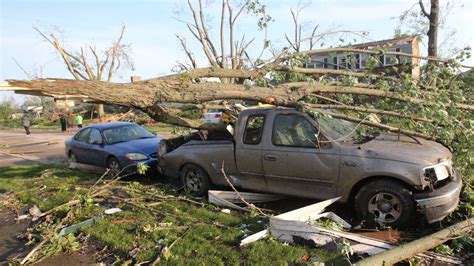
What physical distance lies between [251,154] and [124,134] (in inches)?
212

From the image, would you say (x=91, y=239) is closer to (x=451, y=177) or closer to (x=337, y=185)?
(x=337, y=185)

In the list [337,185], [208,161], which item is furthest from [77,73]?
[337,185]

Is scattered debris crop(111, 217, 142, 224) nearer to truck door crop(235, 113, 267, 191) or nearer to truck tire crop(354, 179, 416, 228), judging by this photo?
truck door crop(235, 113, 267, 191)

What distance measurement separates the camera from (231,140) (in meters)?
6.84

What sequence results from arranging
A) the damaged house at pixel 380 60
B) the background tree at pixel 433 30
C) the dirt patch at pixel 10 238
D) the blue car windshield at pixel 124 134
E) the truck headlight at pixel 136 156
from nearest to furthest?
1. the dirt patch at pixel 10 238
2. the damaged house at pixel 380 60
3. the truck headlight at pixel 136 156
4. the blue car windshield at pixel 124 134
5. the background tree at pixel 433 30

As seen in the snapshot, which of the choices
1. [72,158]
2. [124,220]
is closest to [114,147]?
[72,158]

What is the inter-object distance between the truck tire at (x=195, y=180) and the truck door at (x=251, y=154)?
83 centimetres

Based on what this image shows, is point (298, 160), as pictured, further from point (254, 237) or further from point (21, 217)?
point (21, 217)

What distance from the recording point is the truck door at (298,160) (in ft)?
18.3

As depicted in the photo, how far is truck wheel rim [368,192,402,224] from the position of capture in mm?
5031

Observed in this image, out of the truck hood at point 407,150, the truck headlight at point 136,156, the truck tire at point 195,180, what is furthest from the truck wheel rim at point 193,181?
the truck hood at point 407,150

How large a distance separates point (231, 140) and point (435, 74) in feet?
12.4

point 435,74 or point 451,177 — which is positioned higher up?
point 435,74

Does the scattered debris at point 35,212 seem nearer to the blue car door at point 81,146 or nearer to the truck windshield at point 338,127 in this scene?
the blue car door at point 81,146
